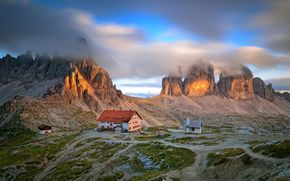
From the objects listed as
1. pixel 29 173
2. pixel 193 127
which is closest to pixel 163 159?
pixel 29 173

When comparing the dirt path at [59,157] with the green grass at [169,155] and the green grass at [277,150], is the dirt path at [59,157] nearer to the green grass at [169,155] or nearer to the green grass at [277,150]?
the green grass at [169,155]

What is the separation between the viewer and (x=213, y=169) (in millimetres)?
58344

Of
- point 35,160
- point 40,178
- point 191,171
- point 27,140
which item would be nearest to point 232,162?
point 191,171

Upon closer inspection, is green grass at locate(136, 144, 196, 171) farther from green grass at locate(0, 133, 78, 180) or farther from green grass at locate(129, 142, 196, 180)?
green grass at locate(0, 133, 78, 180)

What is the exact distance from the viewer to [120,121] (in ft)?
491

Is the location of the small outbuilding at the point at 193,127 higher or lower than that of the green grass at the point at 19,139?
higher

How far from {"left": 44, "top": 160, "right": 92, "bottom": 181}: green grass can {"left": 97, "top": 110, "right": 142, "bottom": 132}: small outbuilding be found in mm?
52967

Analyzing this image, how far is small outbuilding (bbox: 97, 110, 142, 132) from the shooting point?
5856 inches

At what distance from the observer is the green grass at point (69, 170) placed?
270ft

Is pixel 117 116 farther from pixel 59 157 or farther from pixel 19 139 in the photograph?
pixel 19 139

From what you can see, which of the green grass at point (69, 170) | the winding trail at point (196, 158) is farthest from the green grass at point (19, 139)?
the green grass at point (69, 170)

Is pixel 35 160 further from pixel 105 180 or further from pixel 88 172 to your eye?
pixel 105 180

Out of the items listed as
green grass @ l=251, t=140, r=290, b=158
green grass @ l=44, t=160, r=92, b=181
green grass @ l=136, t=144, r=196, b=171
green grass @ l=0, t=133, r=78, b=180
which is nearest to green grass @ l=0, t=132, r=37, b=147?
green grass @ l=0, t=133, r=78, b=180

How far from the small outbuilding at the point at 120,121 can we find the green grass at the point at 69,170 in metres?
53.0
